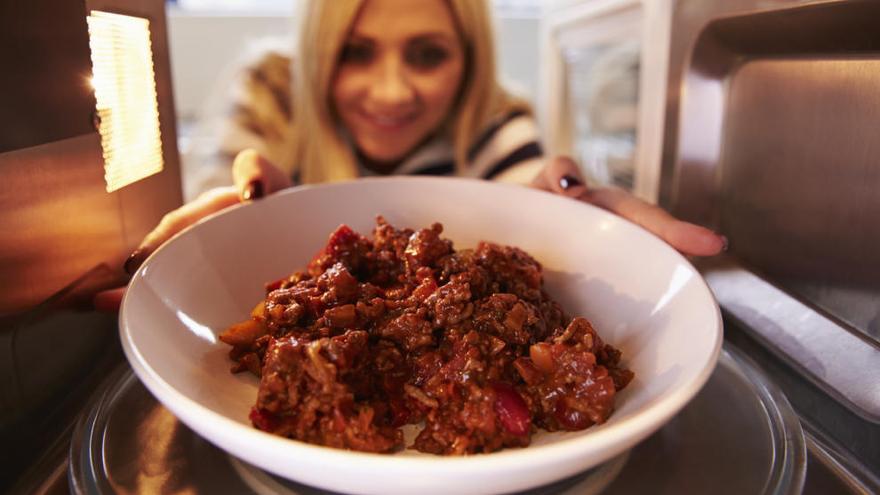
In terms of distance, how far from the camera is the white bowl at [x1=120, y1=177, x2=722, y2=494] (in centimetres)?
44

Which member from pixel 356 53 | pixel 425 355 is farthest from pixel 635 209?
pixel 356 53

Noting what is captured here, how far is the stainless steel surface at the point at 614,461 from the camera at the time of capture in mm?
545

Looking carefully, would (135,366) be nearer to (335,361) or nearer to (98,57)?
(335,361)

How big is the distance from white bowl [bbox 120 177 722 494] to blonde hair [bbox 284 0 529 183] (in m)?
0.80

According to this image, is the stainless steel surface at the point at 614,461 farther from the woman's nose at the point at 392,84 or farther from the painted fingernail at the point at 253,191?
the woman's nose at the point at 392,84

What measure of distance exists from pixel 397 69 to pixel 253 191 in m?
0.85

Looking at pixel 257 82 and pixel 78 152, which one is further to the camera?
pixel 257 82

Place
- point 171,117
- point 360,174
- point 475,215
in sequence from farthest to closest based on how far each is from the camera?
point 360,174
point 475,215
point 171,117

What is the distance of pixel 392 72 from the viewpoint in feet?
5.44

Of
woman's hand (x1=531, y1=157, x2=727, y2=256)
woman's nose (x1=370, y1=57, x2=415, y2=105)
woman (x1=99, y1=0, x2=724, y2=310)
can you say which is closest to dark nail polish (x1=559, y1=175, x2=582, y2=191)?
woman's hand (x1=531, y1=157, x2=727, y2=256)

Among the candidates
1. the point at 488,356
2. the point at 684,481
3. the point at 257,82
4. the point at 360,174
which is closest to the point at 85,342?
the point at 488,356

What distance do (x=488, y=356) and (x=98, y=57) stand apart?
0.49 m

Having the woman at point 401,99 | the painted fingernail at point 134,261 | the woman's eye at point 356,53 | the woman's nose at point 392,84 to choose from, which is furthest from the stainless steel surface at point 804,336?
the woman's eye at point 356,53

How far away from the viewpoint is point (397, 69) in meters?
1.66
